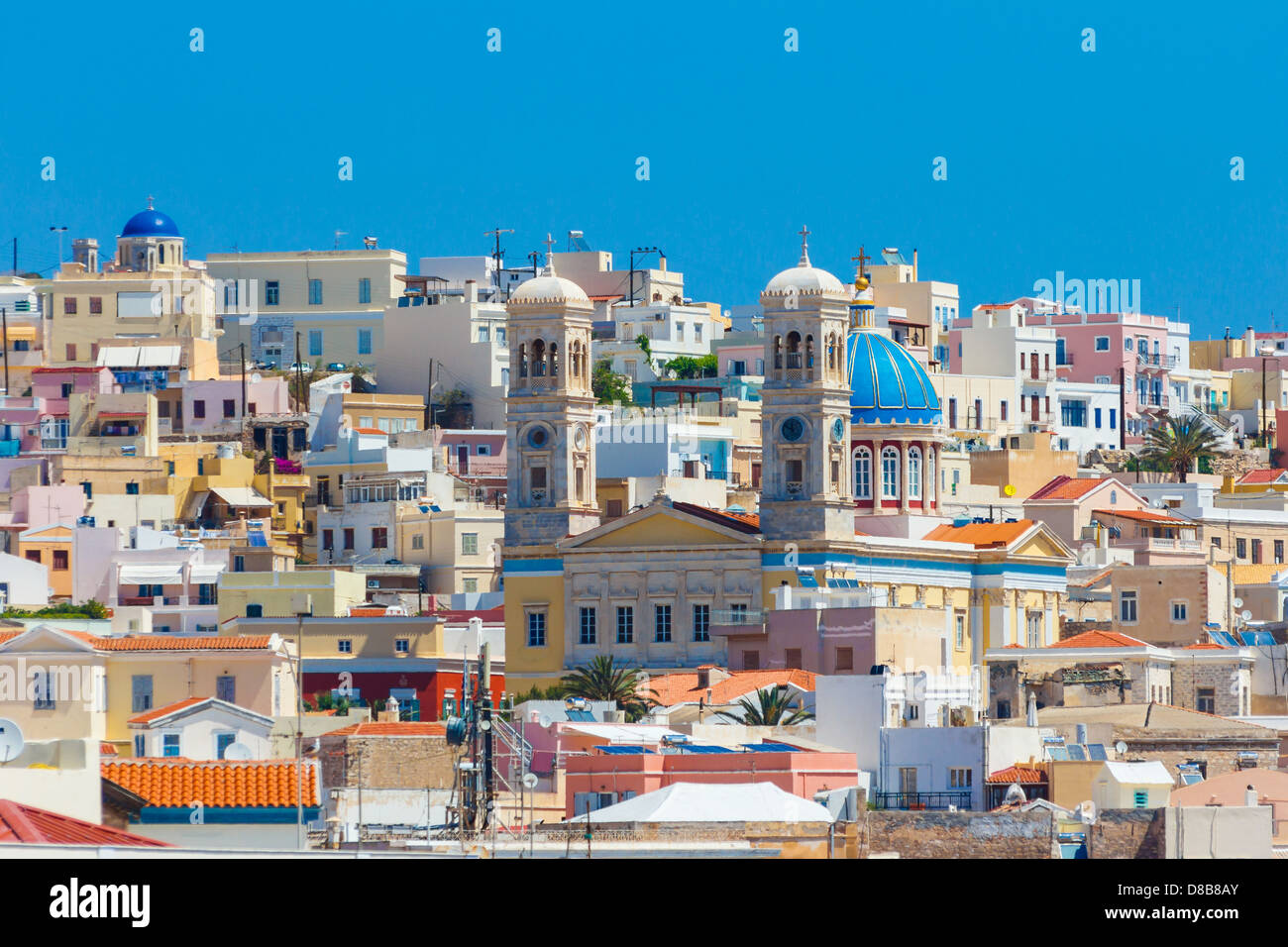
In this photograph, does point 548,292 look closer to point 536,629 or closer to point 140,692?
point 536,629

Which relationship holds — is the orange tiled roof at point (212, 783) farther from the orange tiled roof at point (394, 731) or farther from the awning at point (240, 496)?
the awning at point (240, 496)

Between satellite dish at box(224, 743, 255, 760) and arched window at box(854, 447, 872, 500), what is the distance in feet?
121

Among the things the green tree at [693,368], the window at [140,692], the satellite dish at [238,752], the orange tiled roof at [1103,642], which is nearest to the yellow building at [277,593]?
the window at [140,692]

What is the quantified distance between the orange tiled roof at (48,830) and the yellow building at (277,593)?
205 ft

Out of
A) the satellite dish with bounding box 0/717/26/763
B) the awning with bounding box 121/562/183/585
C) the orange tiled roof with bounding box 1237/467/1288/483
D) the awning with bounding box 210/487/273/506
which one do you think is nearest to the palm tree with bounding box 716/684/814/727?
the satellite dish with bounding box 0/717/26/763

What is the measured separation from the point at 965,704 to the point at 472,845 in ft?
102

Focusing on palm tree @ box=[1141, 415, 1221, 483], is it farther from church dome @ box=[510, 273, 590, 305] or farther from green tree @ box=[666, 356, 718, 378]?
church dome @ box=[510, 273, 590, 305]

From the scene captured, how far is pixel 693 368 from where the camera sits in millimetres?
127938

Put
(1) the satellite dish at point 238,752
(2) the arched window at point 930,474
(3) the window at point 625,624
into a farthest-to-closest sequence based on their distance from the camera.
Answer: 1. (2) the arched window at point 930,474
2. (3) the window at point 625,624
3. (1) the satellite dish at point 238,752

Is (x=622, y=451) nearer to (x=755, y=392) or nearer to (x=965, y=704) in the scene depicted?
(x=755, y=392)

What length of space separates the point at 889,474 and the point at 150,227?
49.4 meters

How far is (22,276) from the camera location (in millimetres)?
142750

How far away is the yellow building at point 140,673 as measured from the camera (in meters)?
65.3
